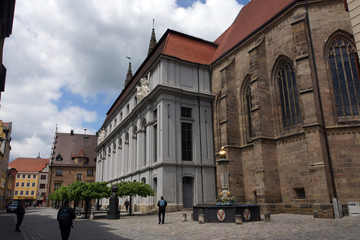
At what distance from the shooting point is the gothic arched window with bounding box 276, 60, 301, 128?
22.5 m

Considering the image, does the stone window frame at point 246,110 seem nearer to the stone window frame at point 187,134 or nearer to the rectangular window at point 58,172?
the stone window frame at point 187,134

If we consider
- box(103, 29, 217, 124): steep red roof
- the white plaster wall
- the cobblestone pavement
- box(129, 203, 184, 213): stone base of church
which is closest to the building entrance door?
the white plaster wall

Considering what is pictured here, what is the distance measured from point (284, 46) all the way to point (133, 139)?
72.2 feet

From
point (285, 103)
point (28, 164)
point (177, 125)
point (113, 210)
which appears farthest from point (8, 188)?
point (285, 103)

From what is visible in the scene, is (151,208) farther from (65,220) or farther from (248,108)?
(65,220)

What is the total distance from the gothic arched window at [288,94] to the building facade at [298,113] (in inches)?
2.9

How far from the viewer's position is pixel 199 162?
2916 centimetres

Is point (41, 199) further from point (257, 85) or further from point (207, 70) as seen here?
point (257, 85)

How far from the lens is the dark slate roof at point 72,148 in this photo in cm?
7219

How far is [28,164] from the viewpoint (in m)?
99.7

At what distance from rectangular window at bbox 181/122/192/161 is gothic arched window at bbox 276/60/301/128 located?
9.99m

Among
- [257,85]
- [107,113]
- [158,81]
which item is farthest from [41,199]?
[257,85]

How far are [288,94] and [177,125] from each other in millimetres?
11049

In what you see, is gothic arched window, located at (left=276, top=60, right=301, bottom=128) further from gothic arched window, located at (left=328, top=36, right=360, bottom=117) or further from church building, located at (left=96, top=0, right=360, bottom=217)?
gothic arched window, located at (left=328, top=36, right=360, bottom=117)
